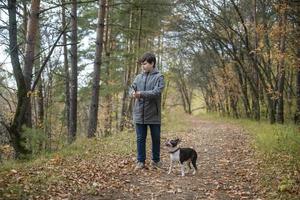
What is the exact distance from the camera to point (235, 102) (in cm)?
3581

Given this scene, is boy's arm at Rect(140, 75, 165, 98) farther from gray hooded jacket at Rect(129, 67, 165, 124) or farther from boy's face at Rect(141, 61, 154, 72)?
boy's face at Rect(141, 61, 154, 72)

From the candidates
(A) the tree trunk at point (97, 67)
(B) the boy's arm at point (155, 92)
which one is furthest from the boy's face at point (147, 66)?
(A) the tree trunk at point (97, 67)

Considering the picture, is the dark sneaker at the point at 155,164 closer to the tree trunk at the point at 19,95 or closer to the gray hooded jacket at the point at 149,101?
the gray hooded jacket at the point at 149,101

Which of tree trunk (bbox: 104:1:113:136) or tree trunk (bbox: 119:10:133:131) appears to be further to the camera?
tree trunk (bbox: 104:1:113:136)

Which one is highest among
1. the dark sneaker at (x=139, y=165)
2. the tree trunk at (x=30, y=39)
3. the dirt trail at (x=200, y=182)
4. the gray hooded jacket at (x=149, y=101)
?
the tree trunk at (x=30, y=39)

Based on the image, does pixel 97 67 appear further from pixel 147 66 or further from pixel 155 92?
pixel 155 92

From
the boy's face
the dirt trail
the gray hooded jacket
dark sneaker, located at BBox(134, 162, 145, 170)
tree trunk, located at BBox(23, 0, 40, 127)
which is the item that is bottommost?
the dirt trail

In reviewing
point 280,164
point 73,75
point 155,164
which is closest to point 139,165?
point 155,164

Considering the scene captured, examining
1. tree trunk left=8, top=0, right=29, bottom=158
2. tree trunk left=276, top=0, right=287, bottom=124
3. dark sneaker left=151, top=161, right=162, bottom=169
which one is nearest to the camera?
dark sneaker left=151, top=161, right=162, bottom=169

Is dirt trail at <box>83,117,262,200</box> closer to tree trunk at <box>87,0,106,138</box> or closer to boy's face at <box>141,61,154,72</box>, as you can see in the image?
boy's face at <box>141,61,154,72</box>

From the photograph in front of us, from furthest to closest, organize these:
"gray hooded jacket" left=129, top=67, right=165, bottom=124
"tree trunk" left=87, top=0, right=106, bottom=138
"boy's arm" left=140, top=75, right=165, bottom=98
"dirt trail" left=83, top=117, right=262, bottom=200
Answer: "tree trunk" left=87, top=0, right=106, bottom=138, "gray hooded jacket" left=129, top=67, right=165, bottom=124, "boy's arm" left=140, top=75, right=165, bottom=98, "dirt trail" left=83, top=117, right=262, bottom=200

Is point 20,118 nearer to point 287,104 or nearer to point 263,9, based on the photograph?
point 263,9

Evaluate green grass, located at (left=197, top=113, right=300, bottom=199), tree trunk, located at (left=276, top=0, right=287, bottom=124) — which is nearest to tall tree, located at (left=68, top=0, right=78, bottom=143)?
green grass, located at (left=197, top=113, right=300, bottom=199)

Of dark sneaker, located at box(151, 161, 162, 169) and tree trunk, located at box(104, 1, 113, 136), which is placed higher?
tree trunk, located at box(104, 1, 113, 136)
